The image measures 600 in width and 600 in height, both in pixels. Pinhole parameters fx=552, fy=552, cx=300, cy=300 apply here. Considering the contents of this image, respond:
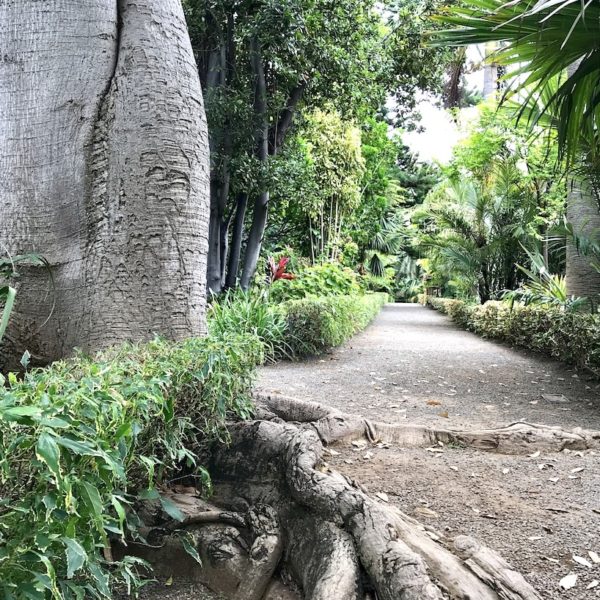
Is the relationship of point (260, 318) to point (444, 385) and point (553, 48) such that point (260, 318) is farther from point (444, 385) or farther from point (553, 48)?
point (553, 48)

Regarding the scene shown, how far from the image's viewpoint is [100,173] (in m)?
2.96

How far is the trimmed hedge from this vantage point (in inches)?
248

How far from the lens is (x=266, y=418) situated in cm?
308

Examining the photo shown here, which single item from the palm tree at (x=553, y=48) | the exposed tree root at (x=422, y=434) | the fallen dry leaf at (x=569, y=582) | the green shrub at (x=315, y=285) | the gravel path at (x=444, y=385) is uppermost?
the palm tree at (x=553, y=48)

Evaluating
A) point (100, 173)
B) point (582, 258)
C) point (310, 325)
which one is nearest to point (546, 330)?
point (582, 258)

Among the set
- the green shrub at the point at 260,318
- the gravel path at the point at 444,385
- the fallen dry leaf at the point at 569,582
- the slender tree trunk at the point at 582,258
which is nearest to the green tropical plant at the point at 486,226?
the slender tree trunk at the point at 582,258

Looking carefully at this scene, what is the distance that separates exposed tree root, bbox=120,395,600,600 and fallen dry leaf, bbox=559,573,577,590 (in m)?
0.23

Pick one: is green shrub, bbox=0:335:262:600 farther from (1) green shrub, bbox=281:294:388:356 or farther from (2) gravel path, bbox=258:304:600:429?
(1) green shrub, bbox=281:294:388:356

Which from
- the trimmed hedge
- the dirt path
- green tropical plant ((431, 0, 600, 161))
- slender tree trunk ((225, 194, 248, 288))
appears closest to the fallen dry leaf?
the dirt path

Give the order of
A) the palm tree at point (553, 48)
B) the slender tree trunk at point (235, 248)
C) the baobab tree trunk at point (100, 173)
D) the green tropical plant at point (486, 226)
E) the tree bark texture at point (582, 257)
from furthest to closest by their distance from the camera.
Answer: the green tropical plant at point (486, 226), the slender tree trunk at point (235, 248), the tree bark texture at point (582, 257), the palm tree at point (553, 48), the baobab tree trunk at point (100, 173)

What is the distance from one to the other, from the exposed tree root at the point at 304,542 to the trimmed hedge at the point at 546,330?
15.1 feet

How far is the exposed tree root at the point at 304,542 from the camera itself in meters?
1.97

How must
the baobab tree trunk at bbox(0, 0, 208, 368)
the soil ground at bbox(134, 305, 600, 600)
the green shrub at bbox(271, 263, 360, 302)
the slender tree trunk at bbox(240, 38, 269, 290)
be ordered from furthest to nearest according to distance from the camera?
the green shrub at bbox(271, 263, 360, 302) → the slender tree trunk at bbox(240, 38, 269, 290) → the baobab tree trunk at bbox(0, 0, 208, 368) → the soil ground at bbox(134, 305, 600, 600)

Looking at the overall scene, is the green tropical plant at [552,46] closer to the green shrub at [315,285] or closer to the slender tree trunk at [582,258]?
the slender tree trunk at [582,258]
